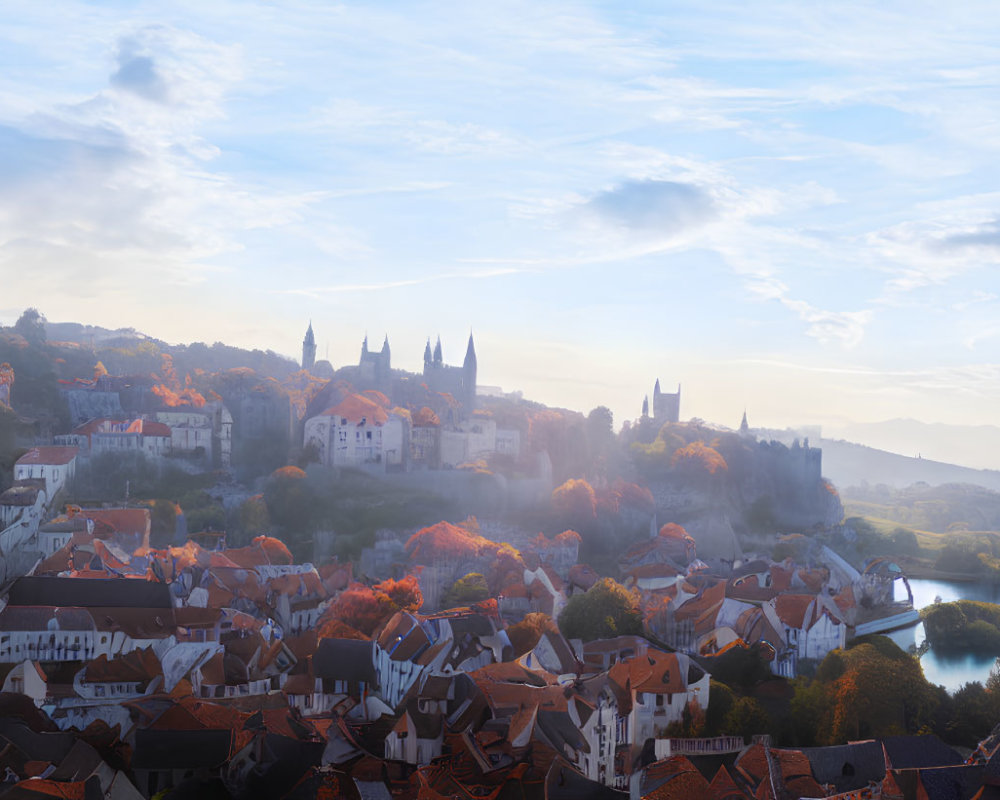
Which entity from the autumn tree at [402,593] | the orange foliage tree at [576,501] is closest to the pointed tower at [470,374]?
the orange foliage tree at [576,501]

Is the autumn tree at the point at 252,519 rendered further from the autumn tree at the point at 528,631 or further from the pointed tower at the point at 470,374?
the pointed tower at the point at 470,374

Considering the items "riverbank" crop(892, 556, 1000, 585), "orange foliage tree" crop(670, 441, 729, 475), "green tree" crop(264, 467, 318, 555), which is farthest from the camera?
"riverbank" crop(892, 556, 1000, 585)

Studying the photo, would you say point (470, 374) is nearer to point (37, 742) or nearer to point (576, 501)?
point (576, 501)

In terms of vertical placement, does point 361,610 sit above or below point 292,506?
below

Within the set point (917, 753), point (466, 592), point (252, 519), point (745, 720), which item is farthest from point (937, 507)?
point (917, 753)

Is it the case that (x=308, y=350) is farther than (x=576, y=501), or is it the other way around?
(x=308, y=350)

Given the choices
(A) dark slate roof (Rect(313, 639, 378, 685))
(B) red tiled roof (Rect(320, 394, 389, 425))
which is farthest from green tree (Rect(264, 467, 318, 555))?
(A) dark slate roof (Rect(313, 639, 378, 685))

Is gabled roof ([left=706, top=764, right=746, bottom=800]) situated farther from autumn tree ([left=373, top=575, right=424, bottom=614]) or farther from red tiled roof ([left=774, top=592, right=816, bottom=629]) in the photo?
autumn tree ([left=373, top=575, right=424, bottom=614])
